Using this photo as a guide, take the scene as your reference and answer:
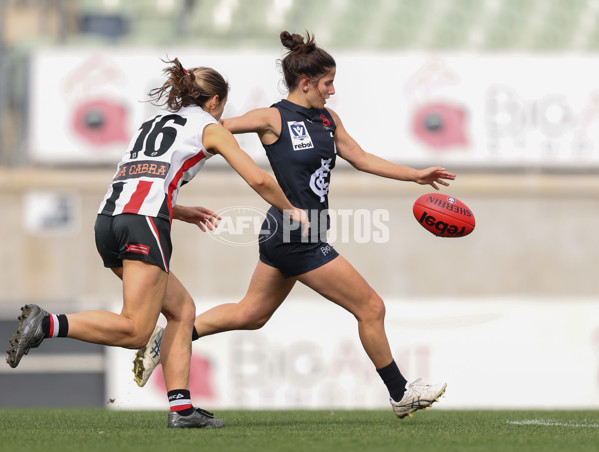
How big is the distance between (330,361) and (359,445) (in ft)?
13.9

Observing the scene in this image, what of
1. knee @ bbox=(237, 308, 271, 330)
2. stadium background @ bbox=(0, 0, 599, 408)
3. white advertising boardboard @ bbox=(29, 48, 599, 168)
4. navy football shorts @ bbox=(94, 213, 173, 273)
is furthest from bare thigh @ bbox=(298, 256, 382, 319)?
white advertising boardboard @ bbox=(29, 48, 599, 168)

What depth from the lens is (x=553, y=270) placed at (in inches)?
478

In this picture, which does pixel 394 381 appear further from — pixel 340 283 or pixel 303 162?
pixel 303 162

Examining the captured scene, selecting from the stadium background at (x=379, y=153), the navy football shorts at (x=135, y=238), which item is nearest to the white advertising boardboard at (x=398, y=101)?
the stadium background at (x=379, y=153)

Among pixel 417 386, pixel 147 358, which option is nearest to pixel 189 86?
pixel 147 358

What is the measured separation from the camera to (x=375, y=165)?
525cm

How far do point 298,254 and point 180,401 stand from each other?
893 mm

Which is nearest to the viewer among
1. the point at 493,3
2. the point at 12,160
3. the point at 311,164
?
the point at 311,164

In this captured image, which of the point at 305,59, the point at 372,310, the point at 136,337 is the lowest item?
the point at 136,337

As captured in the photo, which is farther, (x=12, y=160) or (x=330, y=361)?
(x=12, y=160)

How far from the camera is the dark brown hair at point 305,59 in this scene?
4.91 meters

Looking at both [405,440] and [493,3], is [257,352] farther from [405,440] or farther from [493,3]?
[493,3]

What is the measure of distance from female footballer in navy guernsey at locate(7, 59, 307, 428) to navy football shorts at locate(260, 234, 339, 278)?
0.14m

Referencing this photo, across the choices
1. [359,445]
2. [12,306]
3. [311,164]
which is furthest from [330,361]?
[359,445]
